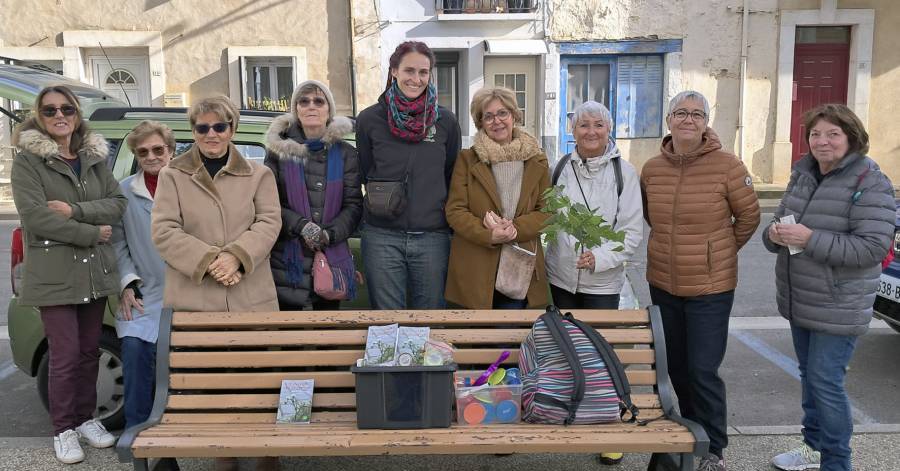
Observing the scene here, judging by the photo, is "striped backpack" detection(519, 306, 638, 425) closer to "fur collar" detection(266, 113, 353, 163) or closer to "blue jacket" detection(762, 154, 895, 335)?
"blue jacket" detection(762, 154, 895, 335)

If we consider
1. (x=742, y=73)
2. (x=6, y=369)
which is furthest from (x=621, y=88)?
(x=6, y=369)

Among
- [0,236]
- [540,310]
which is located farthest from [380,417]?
[0,236]

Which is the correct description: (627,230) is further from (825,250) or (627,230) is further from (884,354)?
(884,354)

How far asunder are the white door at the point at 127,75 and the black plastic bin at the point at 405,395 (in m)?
14.7

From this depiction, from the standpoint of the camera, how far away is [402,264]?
12.5ft

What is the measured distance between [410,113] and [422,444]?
1643mm

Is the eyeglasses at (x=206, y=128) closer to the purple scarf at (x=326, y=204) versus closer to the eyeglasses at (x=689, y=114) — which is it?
the purple scarf at (x=326, y=204)

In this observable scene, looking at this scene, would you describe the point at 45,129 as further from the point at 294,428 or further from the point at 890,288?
the point at 890,288

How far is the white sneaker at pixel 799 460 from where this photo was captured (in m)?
3.67

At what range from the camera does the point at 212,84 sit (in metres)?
15.6

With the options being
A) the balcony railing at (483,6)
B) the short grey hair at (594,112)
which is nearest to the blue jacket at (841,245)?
the short grey hair at (594,112)

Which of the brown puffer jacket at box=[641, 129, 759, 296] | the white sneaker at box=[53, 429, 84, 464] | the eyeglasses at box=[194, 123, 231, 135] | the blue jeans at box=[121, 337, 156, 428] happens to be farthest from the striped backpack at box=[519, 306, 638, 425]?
the white sneaker at box=[53, 429, 84, 464]

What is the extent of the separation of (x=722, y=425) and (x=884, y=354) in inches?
119

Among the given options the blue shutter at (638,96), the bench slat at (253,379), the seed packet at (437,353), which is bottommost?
the bench slat at (253,379)
